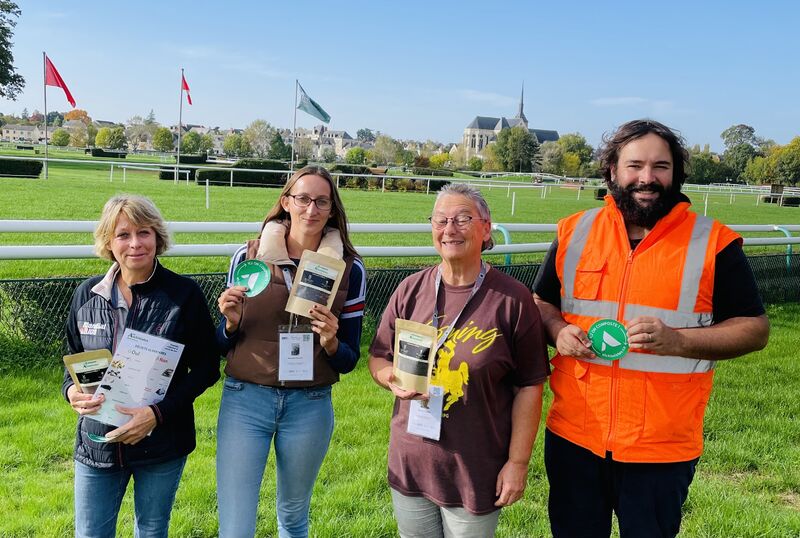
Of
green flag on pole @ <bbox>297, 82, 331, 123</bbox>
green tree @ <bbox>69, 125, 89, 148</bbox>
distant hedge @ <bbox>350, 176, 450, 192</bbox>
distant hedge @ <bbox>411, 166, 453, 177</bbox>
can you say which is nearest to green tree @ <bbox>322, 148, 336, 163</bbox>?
distant hedge @ <bbox>411, 166, 453, 177</bbox>

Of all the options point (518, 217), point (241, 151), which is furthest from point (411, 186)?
point (241, 151)

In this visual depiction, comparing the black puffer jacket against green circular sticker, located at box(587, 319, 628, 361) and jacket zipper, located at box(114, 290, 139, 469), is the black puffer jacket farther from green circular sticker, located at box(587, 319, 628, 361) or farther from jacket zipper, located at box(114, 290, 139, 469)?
green circular sticker, located at box(587, 319, 628, 361)

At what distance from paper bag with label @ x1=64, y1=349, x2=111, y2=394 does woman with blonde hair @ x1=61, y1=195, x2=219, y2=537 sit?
0.17ft

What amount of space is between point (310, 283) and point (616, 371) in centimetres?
111

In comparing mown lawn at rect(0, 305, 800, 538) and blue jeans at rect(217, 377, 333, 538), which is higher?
blue jeans at rect(217, 377, 333, 538)

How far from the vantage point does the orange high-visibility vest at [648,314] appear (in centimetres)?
202

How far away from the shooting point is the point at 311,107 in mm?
21625

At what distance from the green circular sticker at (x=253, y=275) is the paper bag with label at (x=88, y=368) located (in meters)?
0.52

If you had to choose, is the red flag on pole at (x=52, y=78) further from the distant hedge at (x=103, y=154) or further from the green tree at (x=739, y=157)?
the green tree at (x=739, y=157)

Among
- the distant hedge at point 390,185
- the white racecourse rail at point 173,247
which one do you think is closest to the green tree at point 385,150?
the distant hedge at point 390,185

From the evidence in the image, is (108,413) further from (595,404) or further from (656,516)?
(656,516)

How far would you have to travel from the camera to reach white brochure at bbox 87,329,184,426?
2.15 m

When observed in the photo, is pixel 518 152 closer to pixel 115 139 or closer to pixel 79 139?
pixel 115 139

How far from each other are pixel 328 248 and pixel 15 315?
339cm
